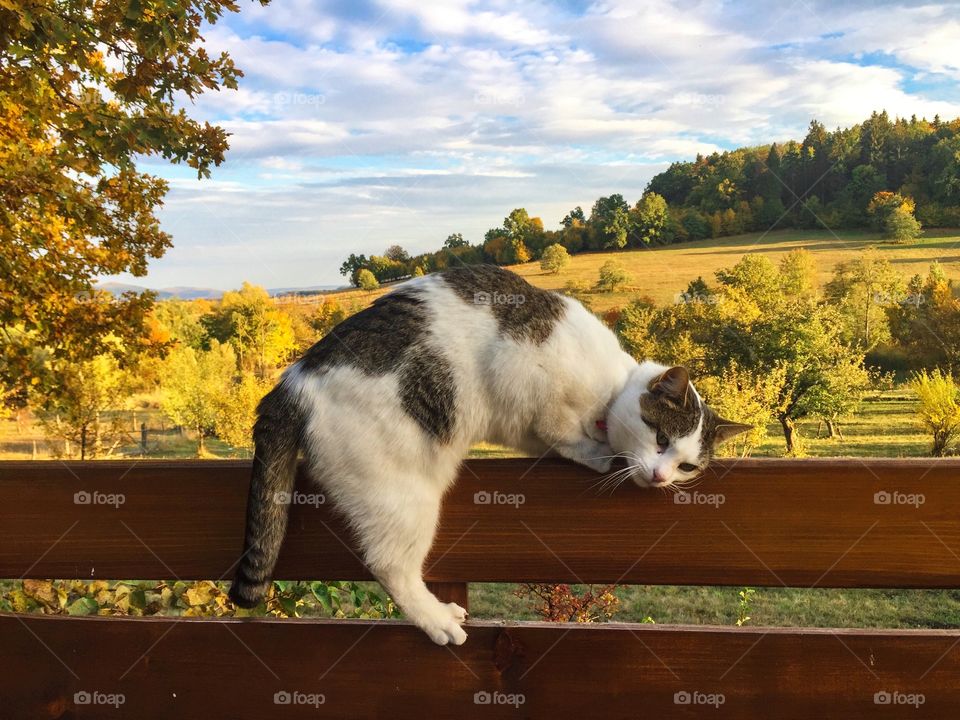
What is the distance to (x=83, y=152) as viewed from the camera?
→ 6180 millimetres

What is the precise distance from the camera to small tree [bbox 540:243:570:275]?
13773 millimetres

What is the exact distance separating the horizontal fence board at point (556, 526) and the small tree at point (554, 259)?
1215 centimetres

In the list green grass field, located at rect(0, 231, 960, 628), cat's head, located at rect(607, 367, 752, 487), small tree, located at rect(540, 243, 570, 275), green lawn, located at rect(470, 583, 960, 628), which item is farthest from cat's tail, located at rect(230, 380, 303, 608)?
small tree, located at rect(540, 243, 570, 275)

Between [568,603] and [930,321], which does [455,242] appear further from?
[930,321]

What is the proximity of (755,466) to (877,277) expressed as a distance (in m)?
19.4

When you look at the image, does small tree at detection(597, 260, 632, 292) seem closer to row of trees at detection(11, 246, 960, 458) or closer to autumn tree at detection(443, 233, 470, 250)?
row of trees at detection(11, 246, 960, 458)

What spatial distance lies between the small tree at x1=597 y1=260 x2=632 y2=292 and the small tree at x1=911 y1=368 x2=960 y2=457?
6.56 metres

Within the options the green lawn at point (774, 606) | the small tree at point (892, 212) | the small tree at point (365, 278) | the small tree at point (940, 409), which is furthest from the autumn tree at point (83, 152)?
the small tree at point (892, 212)

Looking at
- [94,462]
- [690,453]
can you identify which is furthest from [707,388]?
[94,462]

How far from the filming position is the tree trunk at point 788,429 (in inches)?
623

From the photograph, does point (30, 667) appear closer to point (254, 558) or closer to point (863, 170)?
point (254, 558)

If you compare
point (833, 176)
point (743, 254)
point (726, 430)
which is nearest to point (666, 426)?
point (726, 430)

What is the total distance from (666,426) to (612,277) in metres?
14.0

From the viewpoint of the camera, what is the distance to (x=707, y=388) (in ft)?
49.9
